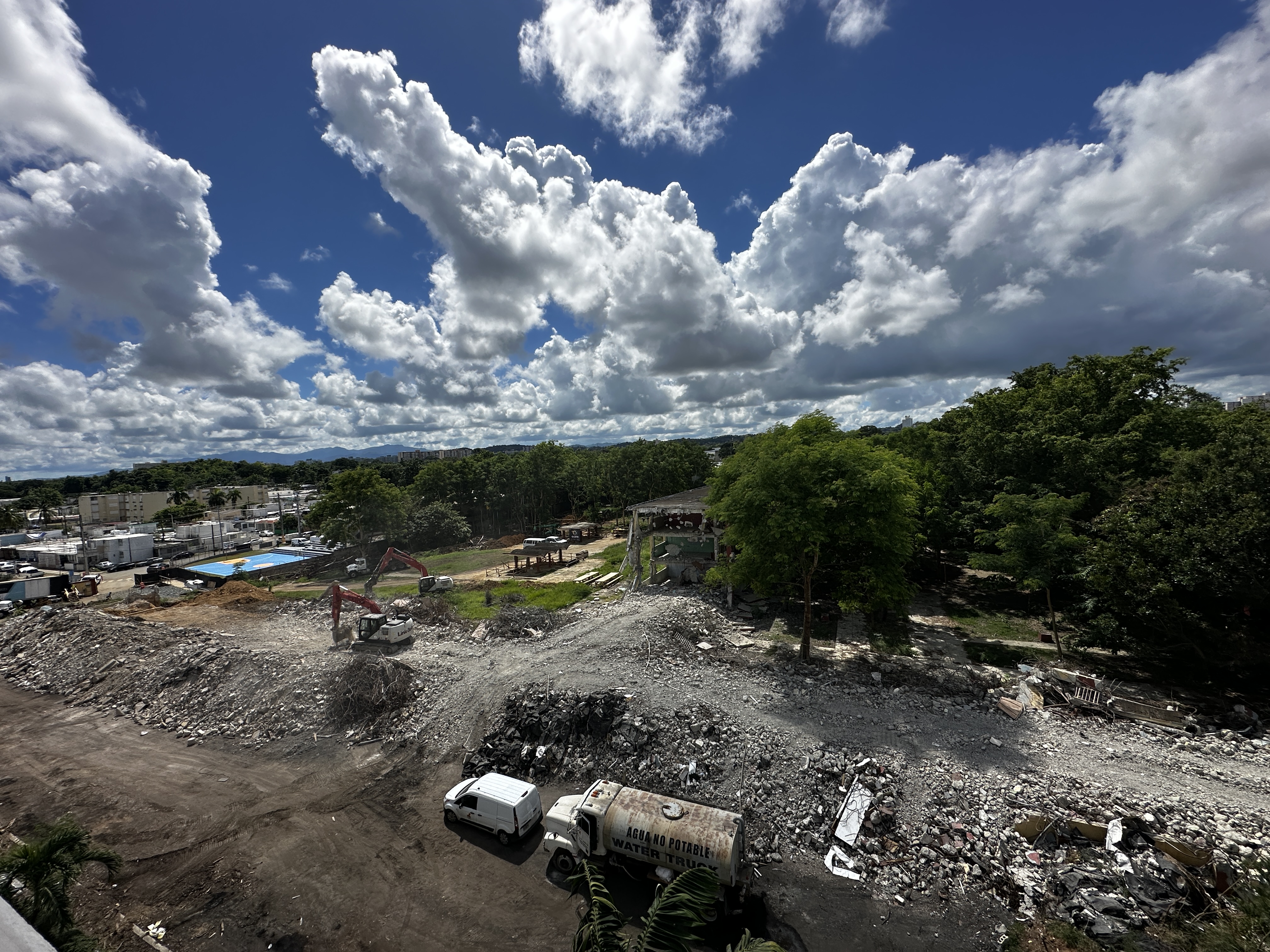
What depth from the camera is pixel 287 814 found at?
12.9 m

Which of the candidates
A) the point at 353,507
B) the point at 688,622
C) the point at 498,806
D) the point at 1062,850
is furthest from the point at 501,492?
the point at 1062,850

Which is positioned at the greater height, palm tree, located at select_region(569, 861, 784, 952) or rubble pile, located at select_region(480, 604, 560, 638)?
palm tree, located at select_region(569, 861, 784, 952)

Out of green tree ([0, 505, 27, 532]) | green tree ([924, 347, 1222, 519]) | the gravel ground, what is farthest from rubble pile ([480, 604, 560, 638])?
green tree ([0, 505, 27, 532])

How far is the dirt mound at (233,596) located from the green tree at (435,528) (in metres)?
15.9

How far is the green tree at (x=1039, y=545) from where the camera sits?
20.1 meters

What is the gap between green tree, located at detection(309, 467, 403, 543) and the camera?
44.3 meters

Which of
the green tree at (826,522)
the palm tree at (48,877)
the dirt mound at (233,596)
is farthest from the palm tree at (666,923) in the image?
the dirt mound at (233,596)

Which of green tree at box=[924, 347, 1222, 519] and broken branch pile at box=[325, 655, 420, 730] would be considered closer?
broken branch pile at box=[325, 655, 420, 730]

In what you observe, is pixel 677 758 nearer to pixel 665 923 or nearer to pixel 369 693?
pixel 665 923

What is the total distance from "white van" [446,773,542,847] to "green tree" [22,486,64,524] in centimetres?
11897

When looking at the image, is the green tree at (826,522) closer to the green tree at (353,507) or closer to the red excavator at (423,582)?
the red excavator at (423,582)

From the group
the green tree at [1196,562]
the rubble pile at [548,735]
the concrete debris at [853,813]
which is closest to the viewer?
the concrete debris at [853,813]

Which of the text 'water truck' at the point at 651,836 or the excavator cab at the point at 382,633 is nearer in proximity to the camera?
the text 'water truck' at the point at 651,836

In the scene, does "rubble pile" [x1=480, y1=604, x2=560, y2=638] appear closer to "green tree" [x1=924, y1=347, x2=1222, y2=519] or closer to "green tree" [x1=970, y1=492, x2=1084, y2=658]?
"green tree" [x1=970, y1=492, x2=1084, y2=658]
